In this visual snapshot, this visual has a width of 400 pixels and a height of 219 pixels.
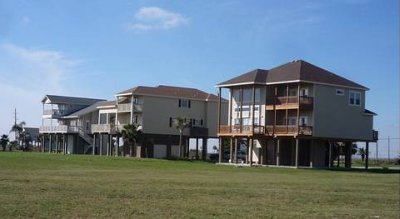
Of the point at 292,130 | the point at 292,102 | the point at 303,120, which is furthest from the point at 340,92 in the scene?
the point at 292,130

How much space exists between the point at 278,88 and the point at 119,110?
100ft

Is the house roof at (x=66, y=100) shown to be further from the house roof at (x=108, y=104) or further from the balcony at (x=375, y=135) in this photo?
the balcony at (x=375, y=135)

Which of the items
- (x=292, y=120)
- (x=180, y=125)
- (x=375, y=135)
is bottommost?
(x=375, y=135)

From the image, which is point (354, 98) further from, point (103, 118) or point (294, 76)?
point (103, 118)

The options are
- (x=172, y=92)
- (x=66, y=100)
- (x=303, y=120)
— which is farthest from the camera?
(x=66, y=100)

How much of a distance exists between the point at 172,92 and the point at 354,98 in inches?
1171

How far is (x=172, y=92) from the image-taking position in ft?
305

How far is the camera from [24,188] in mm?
20328

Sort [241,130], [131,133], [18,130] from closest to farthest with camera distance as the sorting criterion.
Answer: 1. [241,130]
2. [131,133]
3. [18,130]

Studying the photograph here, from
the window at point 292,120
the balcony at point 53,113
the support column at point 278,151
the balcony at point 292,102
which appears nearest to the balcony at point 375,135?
the balcony at point 292,102

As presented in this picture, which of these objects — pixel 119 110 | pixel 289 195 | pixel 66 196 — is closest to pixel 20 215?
pixel 66 196

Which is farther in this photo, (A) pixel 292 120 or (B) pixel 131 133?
(B) pixel 131 133

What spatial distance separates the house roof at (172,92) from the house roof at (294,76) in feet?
58.3

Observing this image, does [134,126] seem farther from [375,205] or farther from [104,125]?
[375,205]
